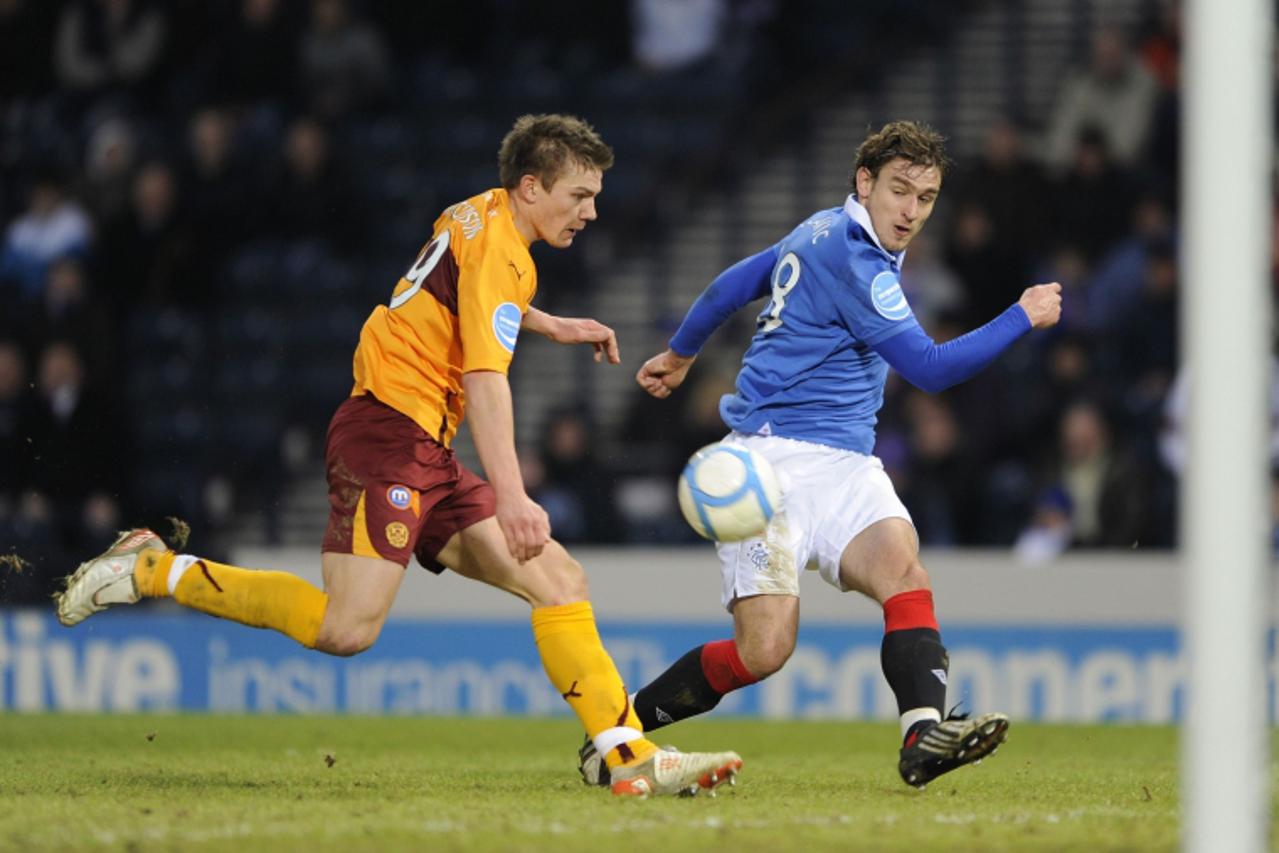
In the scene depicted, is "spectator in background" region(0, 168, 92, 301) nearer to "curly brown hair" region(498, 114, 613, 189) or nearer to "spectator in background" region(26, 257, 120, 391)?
"spectator in background" region(26, 257, 120, 391)

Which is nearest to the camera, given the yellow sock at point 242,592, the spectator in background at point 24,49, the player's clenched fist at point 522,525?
the player's clenched fist at point 522,525

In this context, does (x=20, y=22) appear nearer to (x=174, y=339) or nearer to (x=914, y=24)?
(x=174, y=339)

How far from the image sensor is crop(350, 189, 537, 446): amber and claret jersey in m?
6.18

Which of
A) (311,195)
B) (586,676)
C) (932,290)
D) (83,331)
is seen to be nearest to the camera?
(586,676)

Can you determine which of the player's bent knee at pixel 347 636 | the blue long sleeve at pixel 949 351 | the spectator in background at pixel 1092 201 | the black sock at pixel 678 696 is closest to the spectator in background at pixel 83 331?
the spectator in background at pixel 1092 201

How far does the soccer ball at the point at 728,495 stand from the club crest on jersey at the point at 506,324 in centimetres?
71

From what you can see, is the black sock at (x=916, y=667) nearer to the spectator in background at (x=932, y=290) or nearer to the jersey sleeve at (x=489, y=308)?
the jersey sleeve at (x=489, y=308)

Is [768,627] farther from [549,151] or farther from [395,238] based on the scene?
[395,238]

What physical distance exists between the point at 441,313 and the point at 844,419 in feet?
4.48

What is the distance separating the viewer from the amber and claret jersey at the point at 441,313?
618 centimetres

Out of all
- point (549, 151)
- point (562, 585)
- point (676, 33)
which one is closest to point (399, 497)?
point (562, 585)

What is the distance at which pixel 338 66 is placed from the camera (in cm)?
1512

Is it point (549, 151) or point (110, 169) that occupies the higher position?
point (110, 169)

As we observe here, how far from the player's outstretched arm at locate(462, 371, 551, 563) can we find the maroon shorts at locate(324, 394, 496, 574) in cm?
40
